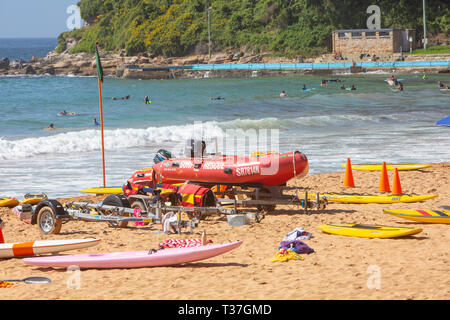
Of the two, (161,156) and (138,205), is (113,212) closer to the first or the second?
(138,205)

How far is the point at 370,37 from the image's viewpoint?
7994cm

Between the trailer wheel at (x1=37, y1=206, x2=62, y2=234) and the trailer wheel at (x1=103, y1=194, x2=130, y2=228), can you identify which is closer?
the trailer wheel at (x1=37, y1=206, x2=62, y2=234)

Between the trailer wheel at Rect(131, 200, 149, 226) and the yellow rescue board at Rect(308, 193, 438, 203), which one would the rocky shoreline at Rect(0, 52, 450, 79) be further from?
the trailer wheel at Rect(131, 200, 149, 226)

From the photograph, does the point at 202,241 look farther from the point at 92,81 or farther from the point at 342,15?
the point at 342,15

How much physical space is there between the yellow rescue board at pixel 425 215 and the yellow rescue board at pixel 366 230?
954mm

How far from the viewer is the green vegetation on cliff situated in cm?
8681

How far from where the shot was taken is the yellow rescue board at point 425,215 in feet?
38.0

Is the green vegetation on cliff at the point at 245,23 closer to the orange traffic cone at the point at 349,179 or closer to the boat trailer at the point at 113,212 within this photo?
the orange traffic cone at the point at 349,179

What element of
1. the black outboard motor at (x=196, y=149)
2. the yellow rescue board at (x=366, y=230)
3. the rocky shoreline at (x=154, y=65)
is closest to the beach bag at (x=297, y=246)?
the yellow rescue board at (x=366, y=230)

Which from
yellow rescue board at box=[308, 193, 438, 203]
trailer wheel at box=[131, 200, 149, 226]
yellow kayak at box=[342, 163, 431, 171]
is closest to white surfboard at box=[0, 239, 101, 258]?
trailer wheel at box=[131, 200, 149, 226]

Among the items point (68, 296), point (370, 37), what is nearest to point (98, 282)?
point (68, 296)

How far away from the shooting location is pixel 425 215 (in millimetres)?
11688

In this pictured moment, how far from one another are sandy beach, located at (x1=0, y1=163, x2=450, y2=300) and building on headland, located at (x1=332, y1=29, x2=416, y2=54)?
229 feet
